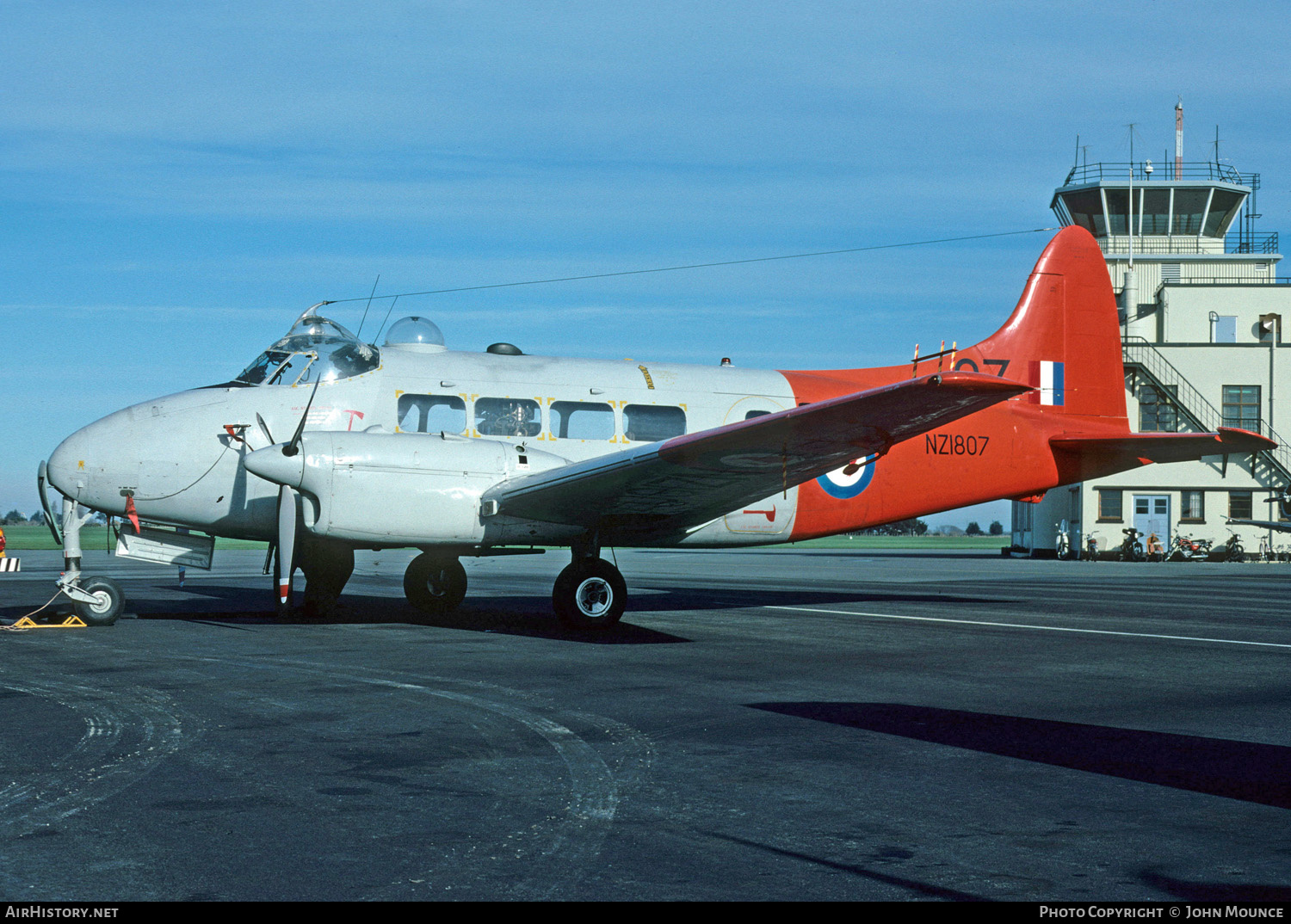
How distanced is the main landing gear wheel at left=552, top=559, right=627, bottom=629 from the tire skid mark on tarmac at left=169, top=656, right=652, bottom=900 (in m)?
3.78

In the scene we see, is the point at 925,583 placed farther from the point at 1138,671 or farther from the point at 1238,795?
the point at 1238,795

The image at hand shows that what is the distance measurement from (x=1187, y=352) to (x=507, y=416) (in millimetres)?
42895

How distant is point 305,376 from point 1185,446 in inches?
493

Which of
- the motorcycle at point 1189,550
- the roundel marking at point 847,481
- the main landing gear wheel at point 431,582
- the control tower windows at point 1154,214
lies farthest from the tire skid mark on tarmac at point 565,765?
the control tower windows at point 1154,214

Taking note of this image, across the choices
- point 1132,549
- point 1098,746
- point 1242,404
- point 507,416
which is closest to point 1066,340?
point 507,416

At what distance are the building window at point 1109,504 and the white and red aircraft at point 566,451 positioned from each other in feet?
108

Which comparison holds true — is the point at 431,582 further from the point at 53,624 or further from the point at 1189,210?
the point at 1189,210

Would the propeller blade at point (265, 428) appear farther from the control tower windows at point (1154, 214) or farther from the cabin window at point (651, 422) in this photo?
the control tower windows at point (1154, 214)

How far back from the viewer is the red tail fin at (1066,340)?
60.5 ft

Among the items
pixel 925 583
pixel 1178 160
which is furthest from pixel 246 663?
pixel 1178 160

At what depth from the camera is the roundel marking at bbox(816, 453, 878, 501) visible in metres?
16.4

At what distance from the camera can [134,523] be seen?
13.7 metres

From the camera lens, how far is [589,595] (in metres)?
13.8

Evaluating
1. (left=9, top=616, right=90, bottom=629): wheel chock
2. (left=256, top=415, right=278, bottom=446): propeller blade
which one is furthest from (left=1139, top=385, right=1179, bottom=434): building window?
(left=9, top=616, right=90, bottom=629): wheel chock
